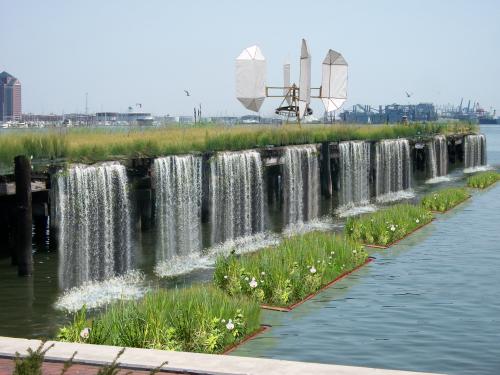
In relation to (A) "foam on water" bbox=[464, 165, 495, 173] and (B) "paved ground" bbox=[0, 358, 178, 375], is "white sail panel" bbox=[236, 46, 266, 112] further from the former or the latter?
(B) "paved ground" bbox=[0, 358, 178, 375]

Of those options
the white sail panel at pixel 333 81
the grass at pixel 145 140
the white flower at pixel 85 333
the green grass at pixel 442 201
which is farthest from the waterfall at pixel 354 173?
the white flower at pixel 85 333

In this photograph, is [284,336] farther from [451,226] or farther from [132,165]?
[451,226]

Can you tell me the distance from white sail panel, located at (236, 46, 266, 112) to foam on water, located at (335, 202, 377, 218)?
873cm

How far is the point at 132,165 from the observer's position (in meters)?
26.9

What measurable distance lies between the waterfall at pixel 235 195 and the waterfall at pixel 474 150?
1809 inches

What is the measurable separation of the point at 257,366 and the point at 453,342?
5.59 m

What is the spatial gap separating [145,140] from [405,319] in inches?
595

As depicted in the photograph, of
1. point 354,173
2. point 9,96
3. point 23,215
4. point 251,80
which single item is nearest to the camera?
point 23,215

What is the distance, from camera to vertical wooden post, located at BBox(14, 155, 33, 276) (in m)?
21.5

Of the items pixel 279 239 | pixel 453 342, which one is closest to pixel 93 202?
pixel 279 239

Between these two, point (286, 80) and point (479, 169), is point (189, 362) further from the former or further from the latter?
point (479, 169)

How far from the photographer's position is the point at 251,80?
48.0 m

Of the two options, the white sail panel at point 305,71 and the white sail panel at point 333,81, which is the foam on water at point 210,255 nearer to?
the white sail panel at point 305,71

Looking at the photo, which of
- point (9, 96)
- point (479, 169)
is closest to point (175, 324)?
point (479, 169)
